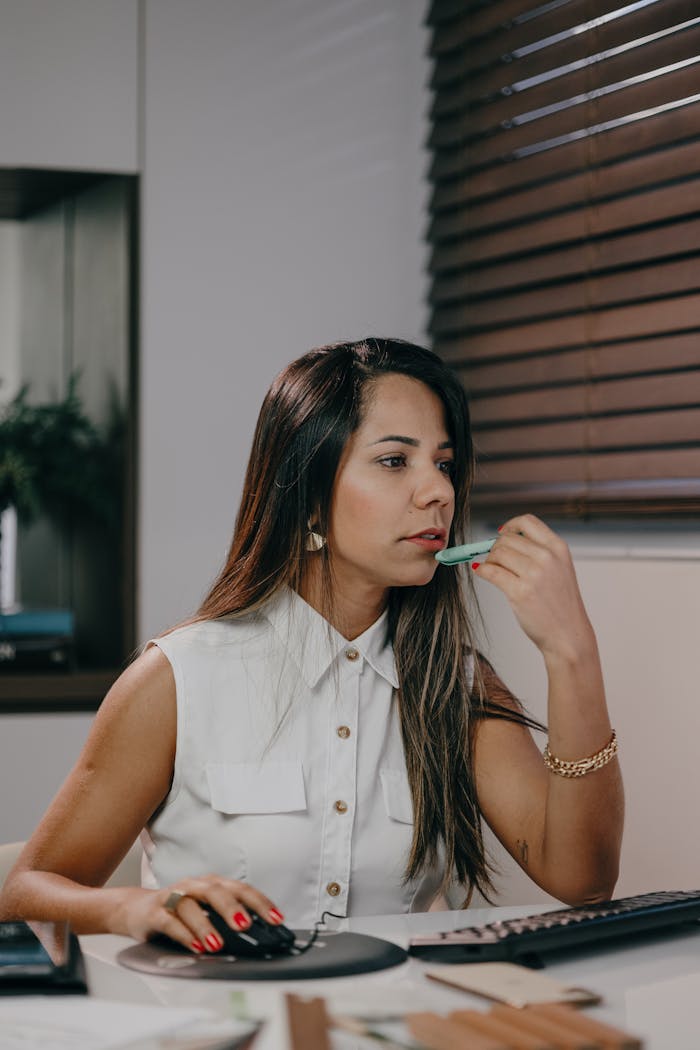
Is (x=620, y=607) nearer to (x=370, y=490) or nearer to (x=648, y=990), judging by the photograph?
(x=370, y=490)

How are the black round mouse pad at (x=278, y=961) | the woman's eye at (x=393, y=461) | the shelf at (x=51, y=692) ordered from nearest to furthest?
the black round mouse pad at (x=278, y=961), the woman's eye at (x=393, y=461), the shelf at (x=51, y=692)

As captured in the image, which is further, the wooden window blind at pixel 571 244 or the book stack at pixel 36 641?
the book stack at pixel 36 641

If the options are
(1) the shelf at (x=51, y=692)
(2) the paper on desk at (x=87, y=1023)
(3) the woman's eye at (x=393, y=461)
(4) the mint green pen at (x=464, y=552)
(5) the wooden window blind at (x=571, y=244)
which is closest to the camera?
(2) the paper on desk at (x=87, y=1023)

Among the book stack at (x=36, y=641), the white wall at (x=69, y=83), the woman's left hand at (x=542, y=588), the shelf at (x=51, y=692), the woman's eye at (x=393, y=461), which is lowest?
the shelf at (x=51, y=692)

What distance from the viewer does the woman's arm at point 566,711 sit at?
4.80 ft

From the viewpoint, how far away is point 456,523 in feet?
5.80

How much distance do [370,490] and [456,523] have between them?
175 mm

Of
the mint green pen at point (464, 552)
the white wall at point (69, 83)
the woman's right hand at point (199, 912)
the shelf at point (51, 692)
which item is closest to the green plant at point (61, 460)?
the shelf at point (51, 692)

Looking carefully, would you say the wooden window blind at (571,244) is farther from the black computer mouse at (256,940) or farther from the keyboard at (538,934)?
the black computer mouse at (256,940)

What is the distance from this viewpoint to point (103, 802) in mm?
1510

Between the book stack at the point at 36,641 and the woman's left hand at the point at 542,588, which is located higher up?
the woman's left hand at the point at 542,588

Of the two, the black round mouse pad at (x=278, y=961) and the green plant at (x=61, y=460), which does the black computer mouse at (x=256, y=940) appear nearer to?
the black round mouse pad at (x=278, y=961)

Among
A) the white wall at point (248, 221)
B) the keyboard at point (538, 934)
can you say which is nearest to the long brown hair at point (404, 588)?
the keyboard at point (538, 934)

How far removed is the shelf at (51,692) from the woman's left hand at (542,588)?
1.37 m
